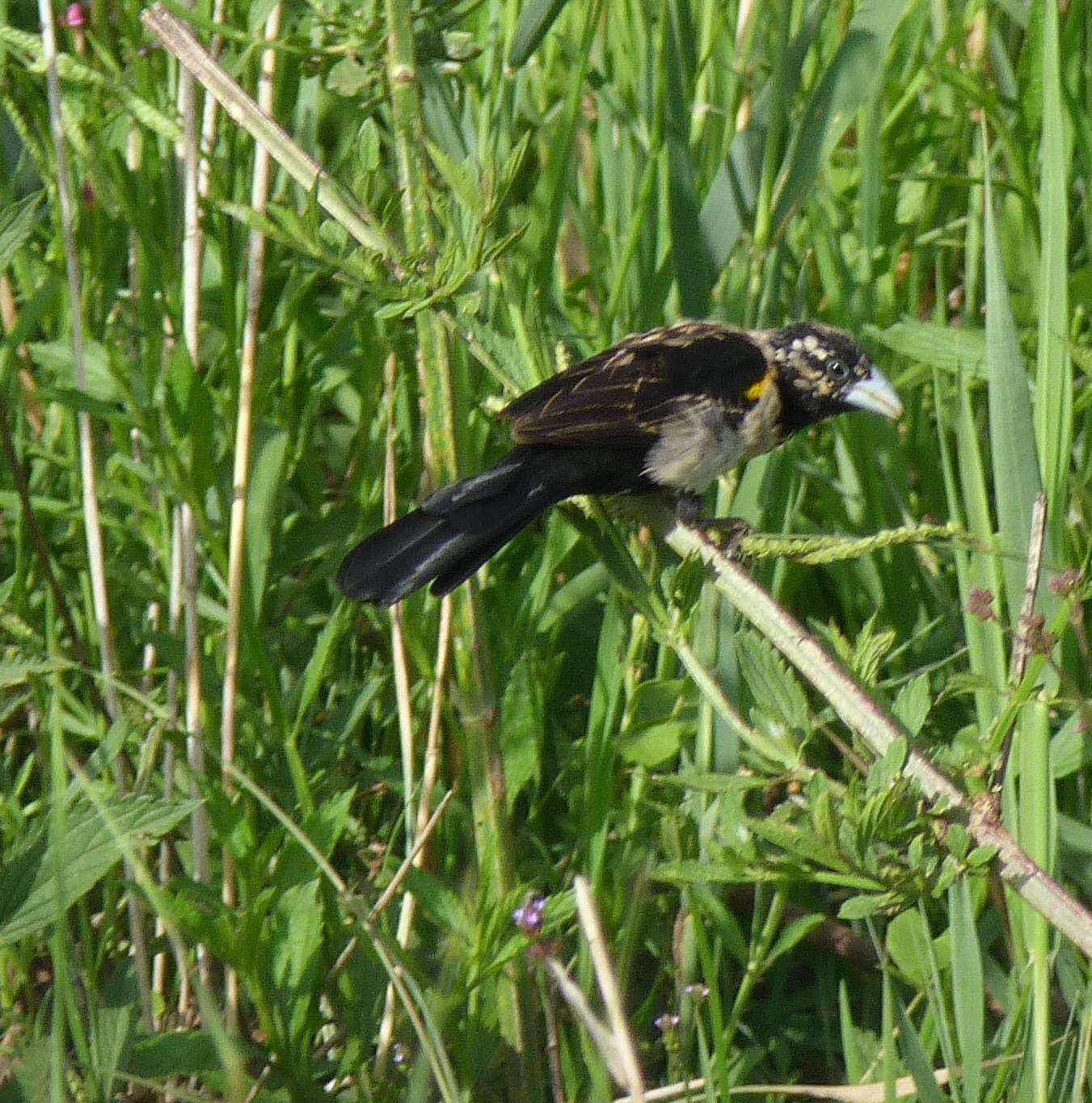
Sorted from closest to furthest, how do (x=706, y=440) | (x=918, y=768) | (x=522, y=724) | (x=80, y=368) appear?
(x=918, y=768)
(x=80, y=368)
(x=522, y=724)
(x=706, y=440)

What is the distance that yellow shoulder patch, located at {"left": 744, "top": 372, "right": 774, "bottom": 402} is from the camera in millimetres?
3246

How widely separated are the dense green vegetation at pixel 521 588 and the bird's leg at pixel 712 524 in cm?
7

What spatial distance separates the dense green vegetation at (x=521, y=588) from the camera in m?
2.20

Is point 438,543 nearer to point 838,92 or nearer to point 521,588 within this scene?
point 521,588

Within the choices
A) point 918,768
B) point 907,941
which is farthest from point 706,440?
point 918,768

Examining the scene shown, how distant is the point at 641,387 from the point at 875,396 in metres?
0.48

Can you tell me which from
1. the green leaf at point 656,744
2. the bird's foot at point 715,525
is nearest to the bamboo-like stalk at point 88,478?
the green leaf at point 656,744

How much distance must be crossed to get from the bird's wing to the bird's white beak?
17 cm

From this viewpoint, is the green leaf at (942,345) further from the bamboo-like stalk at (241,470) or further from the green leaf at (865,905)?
the green leaf at (865,905)

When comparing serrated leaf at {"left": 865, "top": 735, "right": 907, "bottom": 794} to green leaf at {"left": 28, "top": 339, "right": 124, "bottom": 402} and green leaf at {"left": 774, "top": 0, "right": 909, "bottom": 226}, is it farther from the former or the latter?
green leaf at {"left": 28, "top": 339, "right": 124, "bottom": 402}

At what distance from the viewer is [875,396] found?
3203 millimetres

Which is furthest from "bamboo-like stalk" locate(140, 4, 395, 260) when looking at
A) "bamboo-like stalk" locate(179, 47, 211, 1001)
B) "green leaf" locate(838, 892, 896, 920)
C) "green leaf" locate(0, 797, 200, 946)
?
"green leaf" locate(838, 892, 896, 920)

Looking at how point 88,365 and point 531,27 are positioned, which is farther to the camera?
point 88,365

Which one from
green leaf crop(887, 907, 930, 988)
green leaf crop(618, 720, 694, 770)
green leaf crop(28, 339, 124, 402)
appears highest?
green leaf crop(28, 339, 124, 402)
